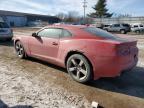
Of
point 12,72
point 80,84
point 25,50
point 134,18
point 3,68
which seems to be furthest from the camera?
point 134,18

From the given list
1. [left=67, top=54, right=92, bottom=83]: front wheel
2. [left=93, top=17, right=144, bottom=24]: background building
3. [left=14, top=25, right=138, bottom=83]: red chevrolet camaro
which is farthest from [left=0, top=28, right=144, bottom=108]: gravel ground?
[left=93, top=17, right=144, bottom=24]: background building

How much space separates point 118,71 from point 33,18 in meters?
86.5

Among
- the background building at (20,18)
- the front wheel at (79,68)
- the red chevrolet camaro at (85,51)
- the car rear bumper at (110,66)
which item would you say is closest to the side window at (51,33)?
the red chevrolet camaro at (85,51)

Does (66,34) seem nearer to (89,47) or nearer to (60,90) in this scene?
(89,47)

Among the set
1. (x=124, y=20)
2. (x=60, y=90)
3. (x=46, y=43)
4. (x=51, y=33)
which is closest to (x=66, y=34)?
(x=51, y=33)

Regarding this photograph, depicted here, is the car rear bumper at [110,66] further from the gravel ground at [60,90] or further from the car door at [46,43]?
the car door at [46,43]

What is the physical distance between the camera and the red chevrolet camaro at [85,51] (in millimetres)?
5203

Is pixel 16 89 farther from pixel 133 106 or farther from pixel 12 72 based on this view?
pixel 133 106

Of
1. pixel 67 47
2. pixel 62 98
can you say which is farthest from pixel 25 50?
pixel 62 98

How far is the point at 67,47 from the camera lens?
6.11 m

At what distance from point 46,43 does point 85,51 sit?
1731 mm

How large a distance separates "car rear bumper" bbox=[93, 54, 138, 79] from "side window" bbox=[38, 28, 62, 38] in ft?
5.80

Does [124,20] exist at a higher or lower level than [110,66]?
higher

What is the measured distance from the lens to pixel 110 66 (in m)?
5.17
